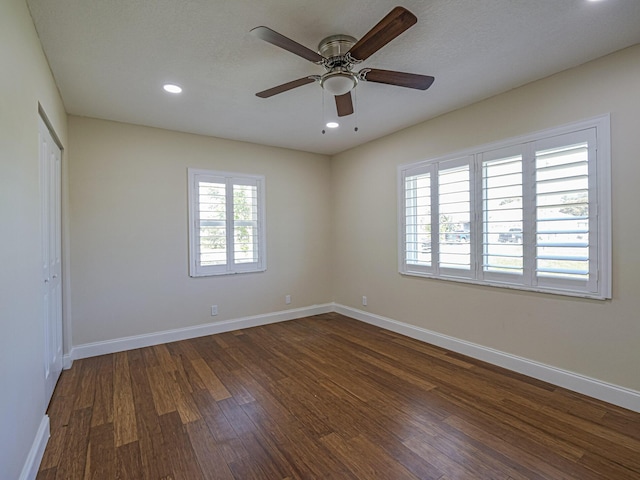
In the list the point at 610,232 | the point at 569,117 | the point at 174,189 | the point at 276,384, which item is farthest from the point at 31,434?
the point at 569,117

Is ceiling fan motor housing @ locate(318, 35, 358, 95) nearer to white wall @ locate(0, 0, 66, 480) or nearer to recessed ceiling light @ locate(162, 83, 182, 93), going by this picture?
recessed ceiling light @ locate(162, 83, 182, 93)

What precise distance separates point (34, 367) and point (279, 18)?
8.60 ft

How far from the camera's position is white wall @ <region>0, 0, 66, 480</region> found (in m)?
1.46

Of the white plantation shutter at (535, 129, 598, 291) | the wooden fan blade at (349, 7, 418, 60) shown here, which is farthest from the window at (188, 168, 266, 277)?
the white plantation shutter at (535, 129, 598, 291)

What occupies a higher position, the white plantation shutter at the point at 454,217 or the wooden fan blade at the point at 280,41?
the wooden fan blade at the point at 280,41

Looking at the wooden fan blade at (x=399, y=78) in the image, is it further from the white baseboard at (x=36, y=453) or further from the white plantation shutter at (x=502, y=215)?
the white baseboard at (x=36, y=453)

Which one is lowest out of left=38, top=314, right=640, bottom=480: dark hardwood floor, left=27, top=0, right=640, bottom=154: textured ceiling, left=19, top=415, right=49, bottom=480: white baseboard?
left=38, top=314, right=640, bottom=480: dark hardwood floor

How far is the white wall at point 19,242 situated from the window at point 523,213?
140 inches

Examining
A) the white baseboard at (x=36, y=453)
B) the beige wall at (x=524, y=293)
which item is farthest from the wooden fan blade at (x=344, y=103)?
the white baseboard at (x=36, y=453)

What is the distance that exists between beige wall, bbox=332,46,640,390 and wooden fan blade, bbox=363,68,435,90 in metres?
1.27

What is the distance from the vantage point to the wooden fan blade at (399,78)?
2.18 metres

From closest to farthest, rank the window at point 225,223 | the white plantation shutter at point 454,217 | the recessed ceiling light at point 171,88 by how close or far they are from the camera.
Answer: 1. the recessed ceiling light at point 171,88
2. the white plantation shutter at point 454,217
3. the window at point 225,223

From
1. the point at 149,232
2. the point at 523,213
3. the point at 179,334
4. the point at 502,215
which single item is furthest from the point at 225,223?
the point at 523,213

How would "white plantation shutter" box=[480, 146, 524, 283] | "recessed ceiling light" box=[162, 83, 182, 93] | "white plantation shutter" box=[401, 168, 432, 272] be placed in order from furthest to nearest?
"white plantation shutter" box=[401, 168, 432, 272] → "white plantation shutter" box=[480, 146, 524, 283] → "recessed ceiling light" box=[162, 83, 182, 93]
